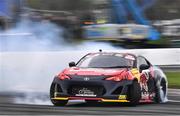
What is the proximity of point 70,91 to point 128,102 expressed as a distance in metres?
1.18

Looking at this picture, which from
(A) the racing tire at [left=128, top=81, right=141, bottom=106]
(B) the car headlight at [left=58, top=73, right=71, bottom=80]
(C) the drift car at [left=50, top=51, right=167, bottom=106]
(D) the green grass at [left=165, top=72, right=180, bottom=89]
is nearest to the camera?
(C) the drift car at [left=50, top=51, right=167, bottom=106]

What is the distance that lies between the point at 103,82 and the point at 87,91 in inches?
14.9

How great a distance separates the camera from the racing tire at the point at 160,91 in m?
13.1

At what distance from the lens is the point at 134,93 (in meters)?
11.4

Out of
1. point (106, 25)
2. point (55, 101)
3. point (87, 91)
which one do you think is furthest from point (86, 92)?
point (106, 25)

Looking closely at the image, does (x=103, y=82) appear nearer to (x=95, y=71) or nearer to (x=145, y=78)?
(x=95, y=71)

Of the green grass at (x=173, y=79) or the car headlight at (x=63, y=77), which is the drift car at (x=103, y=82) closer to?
the car headlight at (x=63, y=77)

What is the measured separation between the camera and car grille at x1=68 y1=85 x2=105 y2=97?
11281 mm

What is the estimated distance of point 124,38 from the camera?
109 feet

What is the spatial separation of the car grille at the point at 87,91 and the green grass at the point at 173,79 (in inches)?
290

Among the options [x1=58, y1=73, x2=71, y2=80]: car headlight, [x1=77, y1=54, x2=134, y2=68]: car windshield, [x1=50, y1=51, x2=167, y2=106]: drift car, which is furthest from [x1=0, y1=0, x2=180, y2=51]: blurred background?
[x1=58, y1=73, x2=71, y2=80]: car headlight

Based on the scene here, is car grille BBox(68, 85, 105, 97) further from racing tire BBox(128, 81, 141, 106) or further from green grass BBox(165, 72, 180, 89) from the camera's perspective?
green grass BBox(165, 72, 180, 89)

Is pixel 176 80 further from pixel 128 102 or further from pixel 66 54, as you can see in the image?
pixel 128 102

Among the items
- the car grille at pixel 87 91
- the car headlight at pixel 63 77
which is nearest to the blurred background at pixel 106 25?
the car headlight at pixel 63 77
